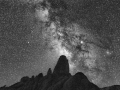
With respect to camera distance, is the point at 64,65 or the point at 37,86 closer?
the point at 37,86

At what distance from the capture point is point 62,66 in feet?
181

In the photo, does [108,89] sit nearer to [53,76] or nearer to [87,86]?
[87,86]

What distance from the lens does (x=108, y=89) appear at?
41.0 m

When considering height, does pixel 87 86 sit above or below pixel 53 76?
below

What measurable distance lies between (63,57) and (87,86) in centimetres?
2904

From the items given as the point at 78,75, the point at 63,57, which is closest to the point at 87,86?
the point at 78,75

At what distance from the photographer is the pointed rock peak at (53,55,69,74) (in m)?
53.2

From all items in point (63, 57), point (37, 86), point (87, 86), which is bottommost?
point (87, 86)

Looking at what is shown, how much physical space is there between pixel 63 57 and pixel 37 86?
20591 mm

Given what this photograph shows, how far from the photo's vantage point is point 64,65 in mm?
55719

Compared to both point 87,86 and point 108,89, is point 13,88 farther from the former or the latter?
point 108,89

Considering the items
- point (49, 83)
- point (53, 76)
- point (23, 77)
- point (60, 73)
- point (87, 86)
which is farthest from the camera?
point (23, 77)

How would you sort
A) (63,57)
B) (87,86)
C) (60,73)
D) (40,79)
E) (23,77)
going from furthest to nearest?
1. (23,77)
2. (63,57)
3. (60,73)
4. (40,79)
5. (87,86)

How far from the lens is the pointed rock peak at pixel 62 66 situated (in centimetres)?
5324
